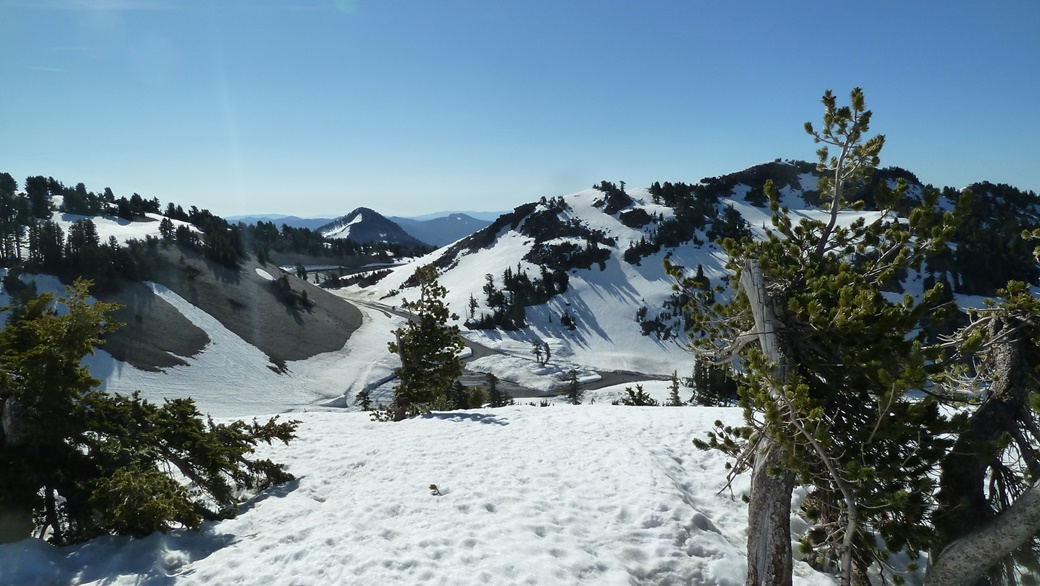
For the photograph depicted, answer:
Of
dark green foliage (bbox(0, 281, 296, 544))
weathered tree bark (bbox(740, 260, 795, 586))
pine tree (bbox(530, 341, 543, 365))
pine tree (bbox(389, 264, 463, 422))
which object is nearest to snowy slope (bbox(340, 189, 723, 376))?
pine tree (bbox(530, 341, 543, 365))

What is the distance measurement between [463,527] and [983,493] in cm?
791

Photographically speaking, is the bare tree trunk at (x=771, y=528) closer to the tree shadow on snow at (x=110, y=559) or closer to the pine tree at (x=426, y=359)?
the tree shadow on snow at (x=110, y=559)

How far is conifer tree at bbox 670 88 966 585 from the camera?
5.62 m

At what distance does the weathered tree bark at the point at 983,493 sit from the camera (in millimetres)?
5562

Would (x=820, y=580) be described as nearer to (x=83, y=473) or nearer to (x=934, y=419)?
(x=934, y=419)

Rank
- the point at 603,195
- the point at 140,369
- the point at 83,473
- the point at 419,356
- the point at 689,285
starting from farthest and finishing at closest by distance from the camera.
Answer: the point at 603,195, the point at 140,369, the point at 419,356, the point at 83,473, the point at 689,285

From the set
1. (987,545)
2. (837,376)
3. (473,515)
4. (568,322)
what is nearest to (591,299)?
(568,322)

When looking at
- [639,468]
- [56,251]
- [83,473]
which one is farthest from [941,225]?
[56,251]

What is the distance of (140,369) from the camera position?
139 ft

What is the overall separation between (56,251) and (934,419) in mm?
70941

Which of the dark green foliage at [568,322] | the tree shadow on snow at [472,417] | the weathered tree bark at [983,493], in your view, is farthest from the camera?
the dark green foliage at [568,322]

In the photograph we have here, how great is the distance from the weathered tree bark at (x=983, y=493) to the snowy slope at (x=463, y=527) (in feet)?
11.2

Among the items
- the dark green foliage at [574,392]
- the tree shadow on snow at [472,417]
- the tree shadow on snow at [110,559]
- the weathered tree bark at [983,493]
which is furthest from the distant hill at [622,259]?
the tree shadow on snow at [110,559]

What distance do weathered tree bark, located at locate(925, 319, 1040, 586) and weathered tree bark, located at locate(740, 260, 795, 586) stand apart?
1674 millimetres
